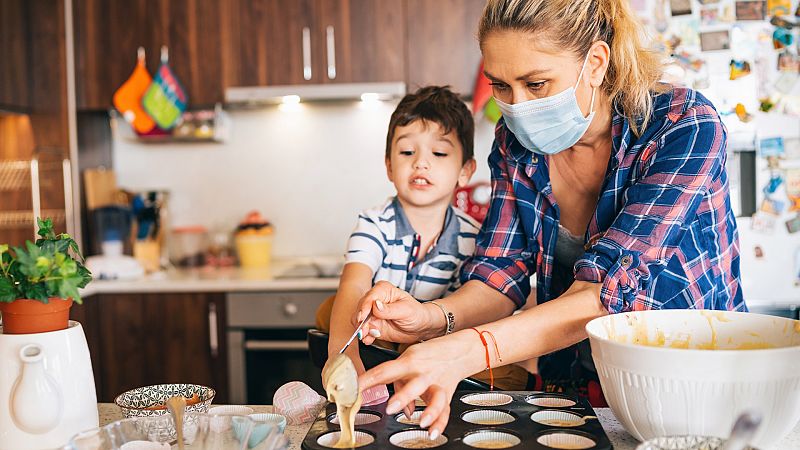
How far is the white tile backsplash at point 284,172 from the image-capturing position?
3.36m

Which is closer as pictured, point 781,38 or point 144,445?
point 144,445

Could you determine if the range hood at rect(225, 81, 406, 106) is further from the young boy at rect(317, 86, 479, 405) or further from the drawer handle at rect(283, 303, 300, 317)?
the young boy at rect(317, 86, 479, 405)

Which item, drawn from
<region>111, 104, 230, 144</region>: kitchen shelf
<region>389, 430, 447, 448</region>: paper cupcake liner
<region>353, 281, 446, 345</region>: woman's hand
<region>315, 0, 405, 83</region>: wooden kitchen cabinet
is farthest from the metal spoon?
<region>111, 104, 230, 144</region>: kitchen shelf

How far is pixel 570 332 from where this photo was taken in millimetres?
1121

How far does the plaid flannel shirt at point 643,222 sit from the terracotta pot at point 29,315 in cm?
72

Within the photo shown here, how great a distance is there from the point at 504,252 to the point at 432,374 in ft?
1.72

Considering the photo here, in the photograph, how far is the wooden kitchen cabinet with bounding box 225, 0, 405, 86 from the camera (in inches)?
119

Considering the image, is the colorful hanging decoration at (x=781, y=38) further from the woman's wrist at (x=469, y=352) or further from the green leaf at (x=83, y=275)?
the green leaf at (x=83, y=275)

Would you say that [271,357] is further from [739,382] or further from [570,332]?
[739,382]

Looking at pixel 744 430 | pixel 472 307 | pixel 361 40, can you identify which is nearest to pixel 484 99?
pixel 361 40

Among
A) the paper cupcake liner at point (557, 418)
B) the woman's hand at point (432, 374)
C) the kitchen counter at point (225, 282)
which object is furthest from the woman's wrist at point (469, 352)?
the kitchen counter at point (225, 282)

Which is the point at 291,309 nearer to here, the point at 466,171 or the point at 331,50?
the point at 331,50

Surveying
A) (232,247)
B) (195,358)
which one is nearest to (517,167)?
(195,358)

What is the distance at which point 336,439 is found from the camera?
2.99 feet
